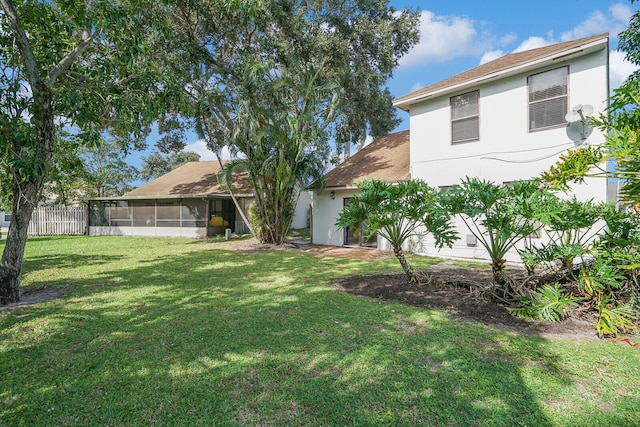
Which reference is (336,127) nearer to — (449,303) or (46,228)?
(449,303)

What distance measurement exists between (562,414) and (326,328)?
8.03ft

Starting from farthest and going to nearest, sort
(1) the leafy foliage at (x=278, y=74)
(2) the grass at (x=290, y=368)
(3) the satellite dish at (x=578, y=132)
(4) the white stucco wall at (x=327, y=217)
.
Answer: (4) the white stucco wall at (x=327, y=217) < (1) the leafy foliage at (x=278, y=74) < (3) the satellite dish at (x=578, y=132) < (2) the grass at (x=290, y=368)

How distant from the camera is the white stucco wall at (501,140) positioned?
765 centimetres

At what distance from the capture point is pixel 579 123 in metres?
7.67

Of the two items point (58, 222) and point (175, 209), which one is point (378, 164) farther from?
point (58, 222)

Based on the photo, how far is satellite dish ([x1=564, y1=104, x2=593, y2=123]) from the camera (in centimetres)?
734

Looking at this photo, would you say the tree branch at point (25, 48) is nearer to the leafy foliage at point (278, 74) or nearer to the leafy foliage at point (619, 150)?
the leafy foliage at point (278, 74)

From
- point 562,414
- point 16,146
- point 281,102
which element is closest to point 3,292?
point 16,146

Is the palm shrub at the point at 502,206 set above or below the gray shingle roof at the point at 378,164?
below

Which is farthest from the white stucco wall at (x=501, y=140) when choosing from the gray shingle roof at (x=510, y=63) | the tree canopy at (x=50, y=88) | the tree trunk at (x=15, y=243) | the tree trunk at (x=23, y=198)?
the tree trunk at (x=15, y=243)

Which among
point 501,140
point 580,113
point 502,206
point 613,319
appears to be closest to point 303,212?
point 501,140

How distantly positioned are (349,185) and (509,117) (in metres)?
5.68

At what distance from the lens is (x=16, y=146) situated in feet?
15.8

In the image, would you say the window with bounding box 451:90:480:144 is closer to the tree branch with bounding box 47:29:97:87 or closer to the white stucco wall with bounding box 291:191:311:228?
the tree branch with bounding box 47:29:97:87
